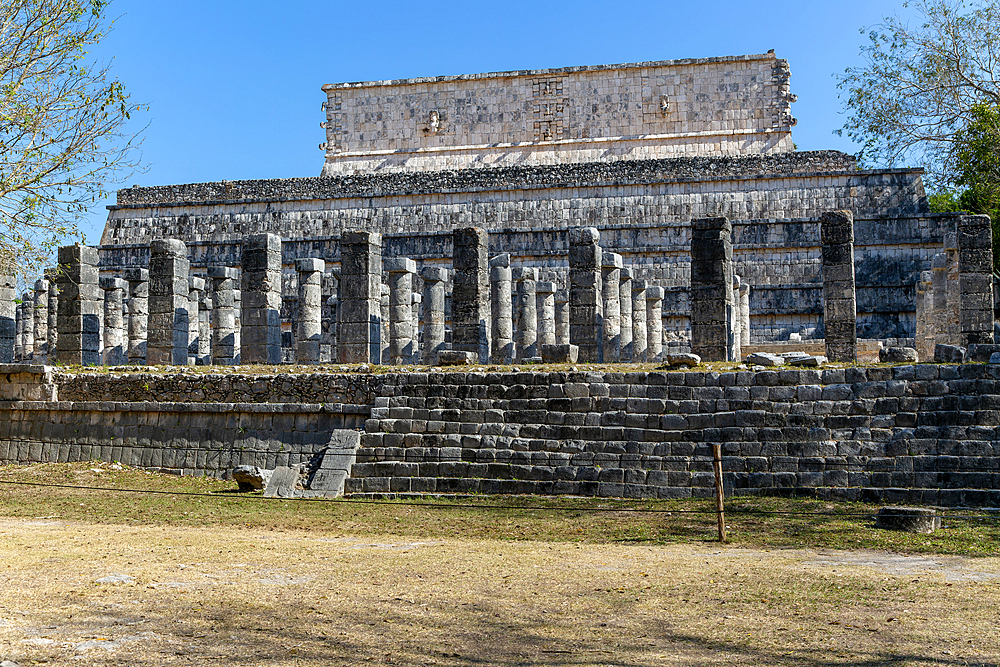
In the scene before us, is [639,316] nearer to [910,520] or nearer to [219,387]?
[219,387]

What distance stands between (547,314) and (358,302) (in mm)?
7842

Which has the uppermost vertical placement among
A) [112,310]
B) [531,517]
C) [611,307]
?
[112,310]

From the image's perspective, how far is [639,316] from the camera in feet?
83.6

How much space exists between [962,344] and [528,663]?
14.9 m

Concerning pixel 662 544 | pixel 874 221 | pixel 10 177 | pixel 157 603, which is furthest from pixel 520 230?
pixel 157 603

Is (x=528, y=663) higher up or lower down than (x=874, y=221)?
lower down

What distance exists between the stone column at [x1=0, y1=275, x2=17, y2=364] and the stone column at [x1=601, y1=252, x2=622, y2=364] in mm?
11935

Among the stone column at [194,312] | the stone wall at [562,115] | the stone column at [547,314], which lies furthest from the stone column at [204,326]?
the stone wall at [562,115]

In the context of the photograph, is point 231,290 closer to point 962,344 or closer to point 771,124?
point 962,344

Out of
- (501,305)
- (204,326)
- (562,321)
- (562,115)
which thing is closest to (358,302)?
(501,305)

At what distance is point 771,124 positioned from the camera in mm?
35906

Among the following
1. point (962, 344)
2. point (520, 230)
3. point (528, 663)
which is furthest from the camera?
point (520, 230)

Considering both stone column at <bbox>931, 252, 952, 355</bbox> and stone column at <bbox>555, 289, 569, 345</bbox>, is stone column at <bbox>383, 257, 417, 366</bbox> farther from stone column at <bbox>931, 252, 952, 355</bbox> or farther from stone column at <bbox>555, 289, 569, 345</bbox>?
stone column at <bbox>931, 252, 952, 355</bbox>

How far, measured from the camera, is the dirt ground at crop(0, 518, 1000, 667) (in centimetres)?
580
